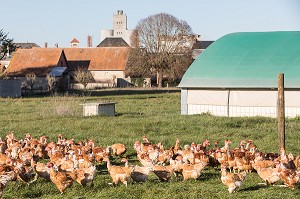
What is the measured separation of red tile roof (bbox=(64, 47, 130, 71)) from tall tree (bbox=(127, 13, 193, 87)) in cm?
770

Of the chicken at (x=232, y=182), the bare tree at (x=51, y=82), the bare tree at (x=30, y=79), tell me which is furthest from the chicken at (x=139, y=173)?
the bare tree at (x=30, y=79)

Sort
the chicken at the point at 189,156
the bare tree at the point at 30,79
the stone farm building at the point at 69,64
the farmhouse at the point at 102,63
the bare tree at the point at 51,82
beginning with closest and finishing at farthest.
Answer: the chicken at the point at 189,156 → the bare tree at the point at 51,82 → the bare tree at the point at 30,79 → the stone farm building at the point at 69,64 → the farmhouse at the point at 102,63

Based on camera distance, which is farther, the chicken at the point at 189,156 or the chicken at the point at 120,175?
the chicken at the point at 189,156

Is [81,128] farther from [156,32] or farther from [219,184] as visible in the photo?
[156,32]

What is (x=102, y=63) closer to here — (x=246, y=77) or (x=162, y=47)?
(x=162, y=47)

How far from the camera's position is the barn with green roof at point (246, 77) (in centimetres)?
3125

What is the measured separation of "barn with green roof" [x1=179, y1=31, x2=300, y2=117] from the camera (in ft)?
103

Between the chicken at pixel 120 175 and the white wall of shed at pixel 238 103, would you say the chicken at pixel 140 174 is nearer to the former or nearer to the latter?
the chicken at pixel 120 175

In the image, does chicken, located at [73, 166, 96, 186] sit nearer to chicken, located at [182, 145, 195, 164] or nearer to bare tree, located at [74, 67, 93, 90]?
chicken, located at [182, 145, 195, 164]

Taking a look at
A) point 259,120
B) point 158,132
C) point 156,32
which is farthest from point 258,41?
point 156,32

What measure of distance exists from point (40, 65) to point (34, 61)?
2199 millimetres

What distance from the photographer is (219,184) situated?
13945 mm

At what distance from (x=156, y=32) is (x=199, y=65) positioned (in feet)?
156

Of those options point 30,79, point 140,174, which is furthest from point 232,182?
point 30,79
